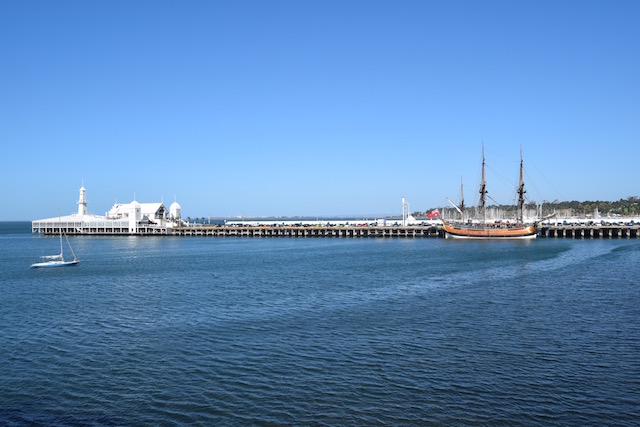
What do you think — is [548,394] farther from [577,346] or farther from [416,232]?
[416,232]

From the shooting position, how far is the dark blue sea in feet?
56.1

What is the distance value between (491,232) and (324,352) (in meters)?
92.0

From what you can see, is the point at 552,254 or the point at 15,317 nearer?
the point at 15,317

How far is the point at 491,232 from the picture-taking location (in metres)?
108

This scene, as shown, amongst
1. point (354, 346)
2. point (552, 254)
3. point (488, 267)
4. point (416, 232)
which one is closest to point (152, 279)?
point (354, 346)

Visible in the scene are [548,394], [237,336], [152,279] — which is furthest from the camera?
[152,279]

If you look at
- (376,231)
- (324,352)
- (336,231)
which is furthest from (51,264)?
(376,231)

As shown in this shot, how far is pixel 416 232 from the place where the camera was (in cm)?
12544

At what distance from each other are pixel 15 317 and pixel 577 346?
99.1ft

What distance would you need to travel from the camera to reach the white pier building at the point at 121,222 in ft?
454

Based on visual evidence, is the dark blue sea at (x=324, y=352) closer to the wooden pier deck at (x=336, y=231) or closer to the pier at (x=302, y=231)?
the wooden pier deck at (x=336, y=231)

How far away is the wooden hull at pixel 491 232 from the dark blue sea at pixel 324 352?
201 feet

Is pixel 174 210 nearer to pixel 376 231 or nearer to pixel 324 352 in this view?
pixel 376 231

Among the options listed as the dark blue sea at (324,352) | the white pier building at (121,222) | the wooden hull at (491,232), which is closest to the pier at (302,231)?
the white pier building at (121,222)
